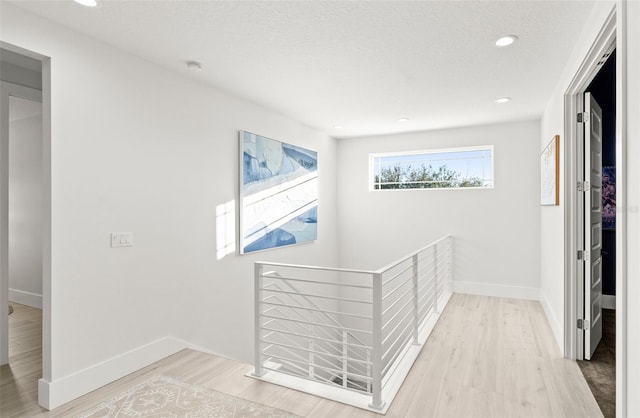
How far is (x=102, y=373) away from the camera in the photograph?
8.41ft

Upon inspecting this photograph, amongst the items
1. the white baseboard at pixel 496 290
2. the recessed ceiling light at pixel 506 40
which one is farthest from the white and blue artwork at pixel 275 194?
the recessed ceiling light at pixel 506 40

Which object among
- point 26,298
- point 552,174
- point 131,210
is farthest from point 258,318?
point 26,298

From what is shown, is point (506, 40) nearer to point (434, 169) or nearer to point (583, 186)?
point (583, 186)

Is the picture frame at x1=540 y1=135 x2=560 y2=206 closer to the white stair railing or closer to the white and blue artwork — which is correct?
the white stair railing

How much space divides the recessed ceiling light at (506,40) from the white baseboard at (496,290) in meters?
3.51

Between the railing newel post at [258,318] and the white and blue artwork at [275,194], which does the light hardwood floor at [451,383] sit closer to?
the railing newel post at [258,318]

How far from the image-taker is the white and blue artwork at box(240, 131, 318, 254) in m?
3.95

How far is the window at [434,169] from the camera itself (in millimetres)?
5230

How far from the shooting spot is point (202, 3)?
2.08 meters

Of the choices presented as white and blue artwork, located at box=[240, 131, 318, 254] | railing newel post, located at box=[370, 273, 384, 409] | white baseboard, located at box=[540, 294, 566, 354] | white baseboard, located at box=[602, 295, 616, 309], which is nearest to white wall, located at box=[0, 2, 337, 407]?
white and blue artwork, located at box=[240, 131, 318, 254]

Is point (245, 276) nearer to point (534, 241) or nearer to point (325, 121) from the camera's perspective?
point (325, 121)
